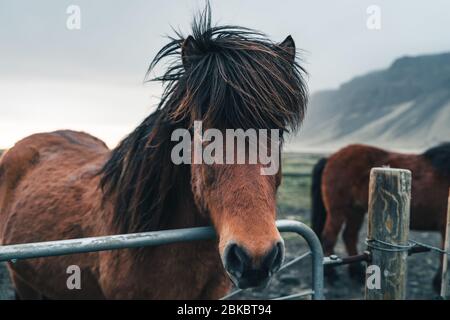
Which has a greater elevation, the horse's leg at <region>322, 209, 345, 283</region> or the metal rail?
the metal rail

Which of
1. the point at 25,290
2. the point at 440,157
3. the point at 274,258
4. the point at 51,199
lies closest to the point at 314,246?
the point at 274,258

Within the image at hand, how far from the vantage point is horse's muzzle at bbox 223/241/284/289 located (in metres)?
1.59

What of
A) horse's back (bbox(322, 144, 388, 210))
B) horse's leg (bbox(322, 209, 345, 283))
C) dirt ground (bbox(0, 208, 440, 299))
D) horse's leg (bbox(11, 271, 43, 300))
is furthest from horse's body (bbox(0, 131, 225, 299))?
horse's leg (bbox(322, 209, 345, 283))

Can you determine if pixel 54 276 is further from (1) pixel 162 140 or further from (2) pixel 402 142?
(2) pixel 402 142

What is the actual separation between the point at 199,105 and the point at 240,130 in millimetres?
254

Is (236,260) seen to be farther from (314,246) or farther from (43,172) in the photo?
(43,172)

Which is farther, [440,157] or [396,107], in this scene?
[396,107]

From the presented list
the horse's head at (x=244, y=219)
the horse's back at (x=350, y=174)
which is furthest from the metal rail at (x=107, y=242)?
the horse's back at (x=350, y=174)

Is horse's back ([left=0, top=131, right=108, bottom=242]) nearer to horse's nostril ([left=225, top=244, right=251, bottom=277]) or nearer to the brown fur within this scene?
horse's nostril ([left=225, top=244, right=251, bottom=277])

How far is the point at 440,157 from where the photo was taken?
21.4 feet

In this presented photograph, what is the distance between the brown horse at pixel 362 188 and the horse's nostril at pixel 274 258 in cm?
500

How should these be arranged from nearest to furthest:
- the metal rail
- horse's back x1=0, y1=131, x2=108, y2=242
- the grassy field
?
the metal rail → horse's back x1=0, y1=131, x2=108, y2=242 → the grassy field

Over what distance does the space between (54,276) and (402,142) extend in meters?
76.2

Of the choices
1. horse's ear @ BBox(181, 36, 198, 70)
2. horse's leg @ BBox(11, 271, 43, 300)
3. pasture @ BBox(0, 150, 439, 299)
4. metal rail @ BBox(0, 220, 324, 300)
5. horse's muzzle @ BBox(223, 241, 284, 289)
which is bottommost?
pasture @ BBox(0, 150, 439, 299)
